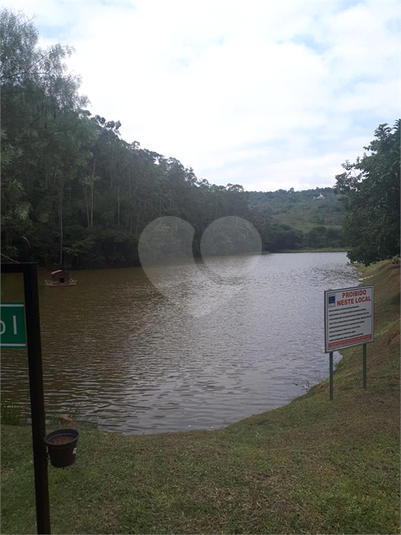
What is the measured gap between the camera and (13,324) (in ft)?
11.2

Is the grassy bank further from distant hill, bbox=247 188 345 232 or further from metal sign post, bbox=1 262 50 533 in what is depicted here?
distant hill, bbox=247 188 345 232

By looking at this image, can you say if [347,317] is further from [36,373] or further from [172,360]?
[172,360]

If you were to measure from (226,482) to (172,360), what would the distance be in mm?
9328

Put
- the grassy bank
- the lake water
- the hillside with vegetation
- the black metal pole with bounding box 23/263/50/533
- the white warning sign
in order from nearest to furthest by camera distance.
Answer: the black metal pole with bounding box 23/263/50/533, the grassy bank, the white warning sign, the lake water, the hillside with vegetation

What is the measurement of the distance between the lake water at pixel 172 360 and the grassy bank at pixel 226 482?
2931 mm

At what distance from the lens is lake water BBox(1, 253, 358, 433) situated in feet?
31.0

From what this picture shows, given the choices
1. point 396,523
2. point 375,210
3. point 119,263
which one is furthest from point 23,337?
point 119,263

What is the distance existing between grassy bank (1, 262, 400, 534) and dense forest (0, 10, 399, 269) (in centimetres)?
228

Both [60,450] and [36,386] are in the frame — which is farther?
[60,450]

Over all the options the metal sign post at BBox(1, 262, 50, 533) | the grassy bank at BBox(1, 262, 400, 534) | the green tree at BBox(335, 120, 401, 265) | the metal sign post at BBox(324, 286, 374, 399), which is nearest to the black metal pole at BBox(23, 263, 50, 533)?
the metal sign post at BBox(1, 262, 50, 533)

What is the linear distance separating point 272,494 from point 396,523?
1.03 metres

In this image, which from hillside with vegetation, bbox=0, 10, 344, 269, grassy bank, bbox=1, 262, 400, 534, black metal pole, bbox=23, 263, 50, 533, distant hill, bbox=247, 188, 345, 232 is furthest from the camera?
distant hill, bbox=247, 188, 345, 232

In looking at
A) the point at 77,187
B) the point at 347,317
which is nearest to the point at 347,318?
the point at 347,317

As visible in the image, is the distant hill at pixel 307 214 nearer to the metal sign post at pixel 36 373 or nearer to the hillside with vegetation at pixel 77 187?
the hillside with vegetation at pixel 77 187
